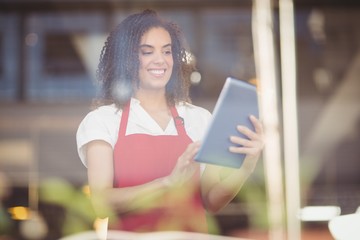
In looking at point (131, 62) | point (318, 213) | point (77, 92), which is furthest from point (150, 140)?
point (318, 213)

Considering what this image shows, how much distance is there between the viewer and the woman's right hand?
1.68m

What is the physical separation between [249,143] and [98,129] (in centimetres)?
35

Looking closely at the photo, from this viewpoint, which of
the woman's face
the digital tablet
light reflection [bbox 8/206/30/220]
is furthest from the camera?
light reflection [bbox 8/206/30/220]

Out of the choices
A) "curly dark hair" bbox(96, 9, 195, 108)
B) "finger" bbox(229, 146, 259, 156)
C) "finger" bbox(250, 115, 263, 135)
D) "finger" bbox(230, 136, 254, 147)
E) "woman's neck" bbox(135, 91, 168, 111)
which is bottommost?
"finger" bbox(229, 146, 259, 156)

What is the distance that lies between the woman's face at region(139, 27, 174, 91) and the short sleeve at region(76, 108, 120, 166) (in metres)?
0.11

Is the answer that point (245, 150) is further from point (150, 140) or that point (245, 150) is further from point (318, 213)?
point (318, 213)

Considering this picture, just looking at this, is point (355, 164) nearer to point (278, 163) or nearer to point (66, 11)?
point (278, 163)

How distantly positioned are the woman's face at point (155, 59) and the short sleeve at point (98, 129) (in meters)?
0.11

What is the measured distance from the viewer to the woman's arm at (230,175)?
1.67m

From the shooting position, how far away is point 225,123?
1.64 metres

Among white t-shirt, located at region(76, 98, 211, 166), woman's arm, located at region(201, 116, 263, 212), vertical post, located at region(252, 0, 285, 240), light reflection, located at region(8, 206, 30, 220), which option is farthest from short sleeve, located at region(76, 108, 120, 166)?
light reflection, located at region(8, 206, 30, 220)

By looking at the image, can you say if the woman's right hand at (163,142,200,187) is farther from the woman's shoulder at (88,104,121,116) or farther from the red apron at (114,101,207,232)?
the woman's shoulder at (88,104,121,116)

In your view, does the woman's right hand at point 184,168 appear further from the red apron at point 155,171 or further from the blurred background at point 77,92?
the blurred background at point 77,92

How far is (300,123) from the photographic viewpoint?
2859 millimetres
